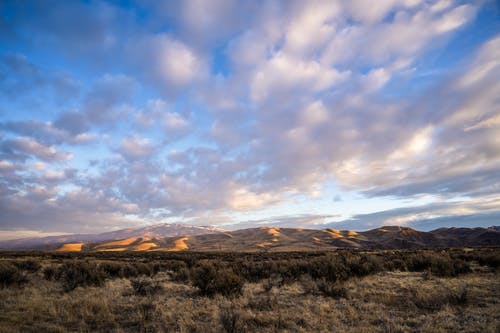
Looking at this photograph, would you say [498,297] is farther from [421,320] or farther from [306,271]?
[306,271]

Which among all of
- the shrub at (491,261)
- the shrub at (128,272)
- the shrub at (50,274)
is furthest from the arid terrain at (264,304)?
the shrub at (491,261)

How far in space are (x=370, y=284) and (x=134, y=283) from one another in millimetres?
11527

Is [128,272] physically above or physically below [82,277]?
below

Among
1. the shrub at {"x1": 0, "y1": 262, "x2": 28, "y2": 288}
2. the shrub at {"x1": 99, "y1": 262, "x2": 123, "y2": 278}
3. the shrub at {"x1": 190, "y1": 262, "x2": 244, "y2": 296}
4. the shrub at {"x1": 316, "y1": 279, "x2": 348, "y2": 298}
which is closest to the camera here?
the shrub at {"x1": 316, "y1": 279, "x2": 348, "y2": 298}

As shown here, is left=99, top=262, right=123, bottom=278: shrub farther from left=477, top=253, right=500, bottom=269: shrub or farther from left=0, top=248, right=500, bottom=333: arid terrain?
left=477, top=253, right=500, bottom=269: shrub

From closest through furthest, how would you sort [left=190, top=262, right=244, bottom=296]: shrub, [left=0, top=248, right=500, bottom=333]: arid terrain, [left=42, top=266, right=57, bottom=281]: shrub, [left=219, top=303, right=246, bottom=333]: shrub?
1. [left=219, top=303, right=246, bottom=333]: shrub
2. [left=0, top=248, right=500, bottom=333]: arid terrain
3. [left=190, top=262, right=244, bottom=296]: shrub
4. [left=42, top=266, right=57, bottom=281]: shrub

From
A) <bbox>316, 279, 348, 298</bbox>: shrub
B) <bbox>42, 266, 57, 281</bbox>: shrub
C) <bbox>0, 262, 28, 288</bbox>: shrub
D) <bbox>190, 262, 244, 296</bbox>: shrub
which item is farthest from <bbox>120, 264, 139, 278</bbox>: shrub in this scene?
<bbox>316, 279, 348, 298</bbox>: shrub

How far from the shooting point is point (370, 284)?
12.9 meters

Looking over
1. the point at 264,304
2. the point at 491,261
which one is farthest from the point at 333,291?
the point at 491,261

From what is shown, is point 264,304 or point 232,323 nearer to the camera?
point 232,323

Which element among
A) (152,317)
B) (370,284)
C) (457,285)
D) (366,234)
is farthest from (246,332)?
(366,234)

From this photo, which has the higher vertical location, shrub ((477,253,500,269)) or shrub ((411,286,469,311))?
shrub ((411,286,469,311))

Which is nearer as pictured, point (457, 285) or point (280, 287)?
point (457, 285)

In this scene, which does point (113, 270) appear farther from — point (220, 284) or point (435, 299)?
point (435, 299)
